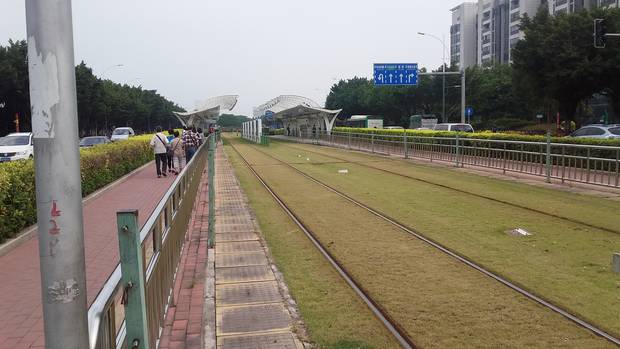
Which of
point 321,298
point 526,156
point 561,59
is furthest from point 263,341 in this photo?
point 561,59

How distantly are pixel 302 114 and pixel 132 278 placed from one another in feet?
201

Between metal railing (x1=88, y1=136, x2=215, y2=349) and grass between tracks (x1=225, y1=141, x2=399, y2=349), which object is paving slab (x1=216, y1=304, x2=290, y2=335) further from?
metal railing (x1=88, y1=136, x2=215, y2=349)

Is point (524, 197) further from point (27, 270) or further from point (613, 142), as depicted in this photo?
point (27, 270)

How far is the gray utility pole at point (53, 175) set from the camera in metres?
2.30

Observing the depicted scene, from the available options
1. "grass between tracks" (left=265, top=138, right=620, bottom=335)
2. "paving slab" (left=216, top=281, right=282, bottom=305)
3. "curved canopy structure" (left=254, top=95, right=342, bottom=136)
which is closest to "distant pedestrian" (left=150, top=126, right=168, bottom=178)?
"grass between tracks" (left=265, top=138, right=620, bottom=335)

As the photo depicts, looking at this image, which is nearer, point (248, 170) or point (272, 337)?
point (272, 337)

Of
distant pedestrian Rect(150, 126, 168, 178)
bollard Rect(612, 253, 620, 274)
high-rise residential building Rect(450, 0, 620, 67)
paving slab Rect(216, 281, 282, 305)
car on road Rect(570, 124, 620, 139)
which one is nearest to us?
paving slab Rect(216, 281, 282, 305)

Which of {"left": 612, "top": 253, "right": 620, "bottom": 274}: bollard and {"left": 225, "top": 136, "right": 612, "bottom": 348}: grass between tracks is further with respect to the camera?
{"left": 612, "top": 253, "right": 620, "bottom": 274}: bollard

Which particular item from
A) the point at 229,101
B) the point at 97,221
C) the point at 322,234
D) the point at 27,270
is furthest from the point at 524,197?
the point at 229,101

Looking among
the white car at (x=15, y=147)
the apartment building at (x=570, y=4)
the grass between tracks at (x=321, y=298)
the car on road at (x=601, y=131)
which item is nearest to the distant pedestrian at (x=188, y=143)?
the white car at (x=15, y=147)

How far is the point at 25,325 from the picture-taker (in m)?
5.55

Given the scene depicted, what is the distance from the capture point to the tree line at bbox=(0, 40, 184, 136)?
143ft

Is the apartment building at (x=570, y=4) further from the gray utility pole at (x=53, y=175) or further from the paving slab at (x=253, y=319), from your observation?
the gray utility pole at (x=53, y=175)

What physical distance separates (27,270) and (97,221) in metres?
3.62
